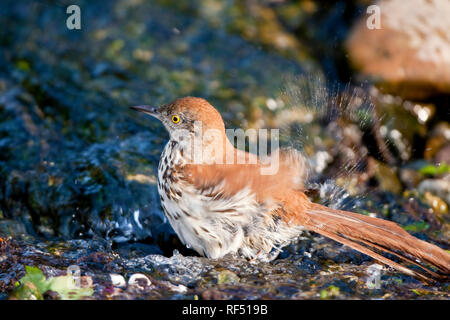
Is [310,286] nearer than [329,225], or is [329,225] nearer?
[310,286]

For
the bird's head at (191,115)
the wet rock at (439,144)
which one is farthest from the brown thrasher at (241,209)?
the wet rock at (439,144)

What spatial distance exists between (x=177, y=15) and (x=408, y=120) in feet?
11.8

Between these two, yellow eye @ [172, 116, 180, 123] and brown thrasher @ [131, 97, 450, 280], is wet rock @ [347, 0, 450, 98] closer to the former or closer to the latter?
brown thrasher @ [131, 97, 450, 280]

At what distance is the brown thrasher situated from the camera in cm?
428

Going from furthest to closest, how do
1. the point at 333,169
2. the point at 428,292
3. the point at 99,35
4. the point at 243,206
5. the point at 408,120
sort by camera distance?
the point at 99,35 → the point at 408,120 → the point at 333,169 → the point at 243,206 → the point at 428,292

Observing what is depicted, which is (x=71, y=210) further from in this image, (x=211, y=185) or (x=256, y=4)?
(x=256, y=4)

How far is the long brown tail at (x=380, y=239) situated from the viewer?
4.11m

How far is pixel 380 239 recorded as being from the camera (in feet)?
13.9

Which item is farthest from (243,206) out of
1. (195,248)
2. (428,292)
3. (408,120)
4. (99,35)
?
(99,35)

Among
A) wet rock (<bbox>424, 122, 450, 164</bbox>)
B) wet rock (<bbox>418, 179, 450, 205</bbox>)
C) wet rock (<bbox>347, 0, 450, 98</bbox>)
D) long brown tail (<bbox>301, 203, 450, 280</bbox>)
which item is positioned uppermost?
wet rock (<bbox>347, 0, 450, 98</bbox>)

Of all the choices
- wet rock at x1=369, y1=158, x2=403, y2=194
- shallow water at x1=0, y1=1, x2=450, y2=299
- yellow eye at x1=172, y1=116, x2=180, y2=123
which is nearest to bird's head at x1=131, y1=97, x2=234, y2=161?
yellow eye at x1=172, y1=116, x2=180, y2=123

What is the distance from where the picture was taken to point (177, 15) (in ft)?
25.2

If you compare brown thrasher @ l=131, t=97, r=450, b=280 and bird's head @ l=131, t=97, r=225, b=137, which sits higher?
bird's head @ l=131, t=97, r=225, b=137

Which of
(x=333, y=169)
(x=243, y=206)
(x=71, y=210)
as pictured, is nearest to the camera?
(x=243, y=206)
